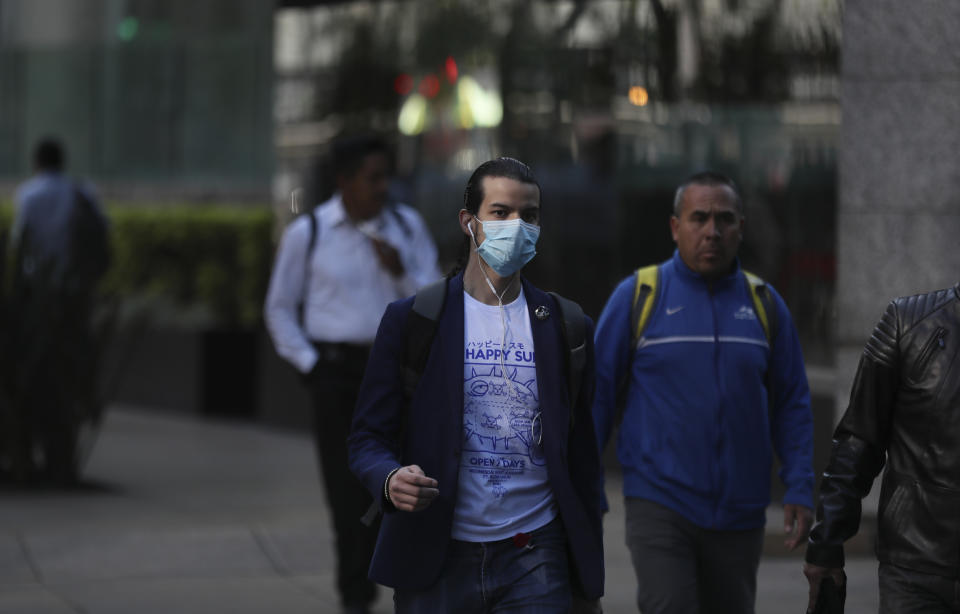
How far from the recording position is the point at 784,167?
952cm

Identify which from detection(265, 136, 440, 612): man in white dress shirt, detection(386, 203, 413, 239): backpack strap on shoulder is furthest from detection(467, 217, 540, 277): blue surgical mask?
detection(386, 203, 413, 239): backpack strap on shoulder

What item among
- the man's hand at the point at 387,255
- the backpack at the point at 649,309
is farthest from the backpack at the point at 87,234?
the backpack at the point at 649,309

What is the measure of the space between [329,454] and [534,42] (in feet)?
15.2

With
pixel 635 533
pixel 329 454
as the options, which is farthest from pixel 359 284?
pixel 635 533

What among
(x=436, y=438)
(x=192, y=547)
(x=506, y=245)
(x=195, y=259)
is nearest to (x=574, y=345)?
(x=506, y=245)

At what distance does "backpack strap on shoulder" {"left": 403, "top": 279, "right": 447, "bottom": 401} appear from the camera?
427 centimetres

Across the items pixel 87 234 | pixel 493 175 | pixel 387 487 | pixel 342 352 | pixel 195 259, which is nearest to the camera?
pixel 387 487

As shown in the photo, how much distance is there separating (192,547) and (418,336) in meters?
4.70

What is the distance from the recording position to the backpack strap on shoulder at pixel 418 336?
4270 millimetres

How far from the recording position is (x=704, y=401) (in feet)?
17.3

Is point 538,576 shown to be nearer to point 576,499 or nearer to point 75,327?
point 576,499

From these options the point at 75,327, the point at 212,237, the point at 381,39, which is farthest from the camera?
the point at 212,237

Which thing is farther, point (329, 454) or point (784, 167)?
point (784, 167)

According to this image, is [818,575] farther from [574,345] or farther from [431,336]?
[431,336]
